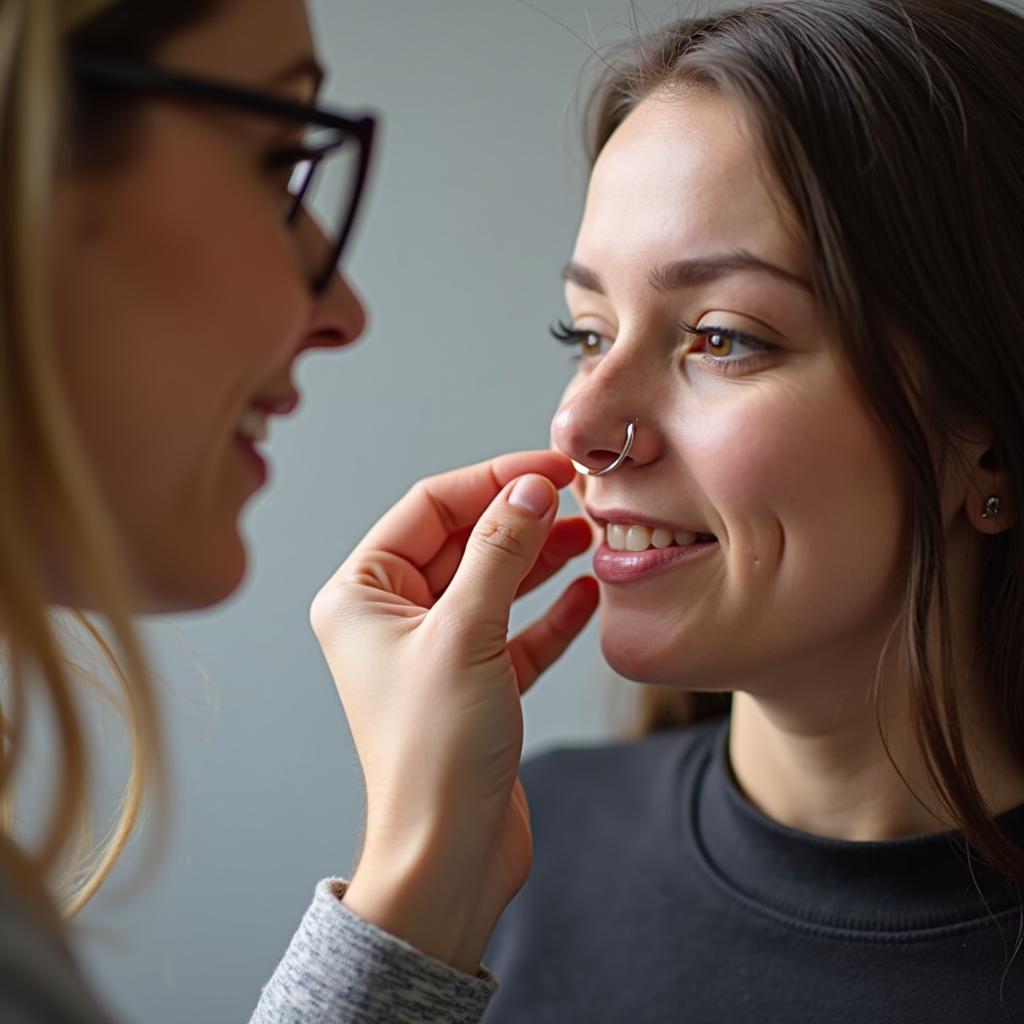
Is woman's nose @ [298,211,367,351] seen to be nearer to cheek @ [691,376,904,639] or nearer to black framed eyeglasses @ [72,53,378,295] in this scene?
black framed eyeglasses @ [72,53,378,295]

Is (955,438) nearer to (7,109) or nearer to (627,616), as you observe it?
(627,616)

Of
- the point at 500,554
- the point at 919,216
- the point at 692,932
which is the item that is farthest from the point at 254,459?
the point at 692,932

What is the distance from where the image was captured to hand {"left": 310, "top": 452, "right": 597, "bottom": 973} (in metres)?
0.99

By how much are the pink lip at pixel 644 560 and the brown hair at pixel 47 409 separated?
592mm

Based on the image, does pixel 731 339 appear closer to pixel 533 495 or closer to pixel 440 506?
pixel 533 495

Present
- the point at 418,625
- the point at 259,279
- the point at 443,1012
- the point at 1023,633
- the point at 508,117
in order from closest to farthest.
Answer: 1. the point at 259,279
2. the point at 443,1012
3. the point at 418,625
4. the point at 1023,633
5. the point at 508,117

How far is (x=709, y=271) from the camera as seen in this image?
110cm

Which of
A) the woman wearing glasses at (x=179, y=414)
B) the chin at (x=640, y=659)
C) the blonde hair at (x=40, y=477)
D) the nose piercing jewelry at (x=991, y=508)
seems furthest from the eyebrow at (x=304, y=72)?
the nose piercing jewelry at (x=991, y=508)

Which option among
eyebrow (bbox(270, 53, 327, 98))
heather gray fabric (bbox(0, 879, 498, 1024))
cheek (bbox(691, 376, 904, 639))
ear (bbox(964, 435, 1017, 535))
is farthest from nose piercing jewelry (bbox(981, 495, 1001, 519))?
eyebrow (bbox(270, 53, 327, 98))

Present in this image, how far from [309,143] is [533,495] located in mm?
407

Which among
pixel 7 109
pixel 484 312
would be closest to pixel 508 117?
pixel 484 312

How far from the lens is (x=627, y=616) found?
1.21 metres

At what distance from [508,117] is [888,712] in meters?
1.01

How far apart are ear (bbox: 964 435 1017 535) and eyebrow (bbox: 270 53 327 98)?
2.33ft
